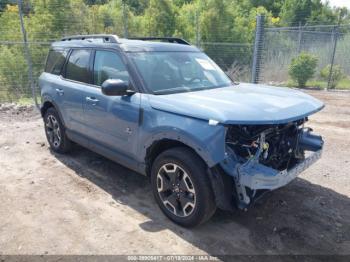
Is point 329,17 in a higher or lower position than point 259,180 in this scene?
higher

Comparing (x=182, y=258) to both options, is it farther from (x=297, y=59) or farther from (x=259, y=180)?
(x=297, y=59)

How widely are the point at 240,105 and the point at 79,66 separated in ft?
8.82

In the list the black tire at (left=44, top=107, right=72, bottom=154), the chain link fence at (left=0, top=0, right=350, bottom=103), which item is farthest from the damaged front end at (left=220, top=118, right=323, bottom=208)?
the chain link fence at (left=0, top=0, right=350, bottom=103)

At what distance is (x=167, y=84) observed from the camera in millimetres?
3875

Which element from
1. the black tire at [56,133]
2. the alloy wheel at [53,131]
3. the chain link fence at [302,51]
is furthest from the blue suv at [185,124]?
the chain link fence at [302,51]

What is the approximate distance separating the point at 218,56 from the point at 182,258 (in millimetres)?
11853

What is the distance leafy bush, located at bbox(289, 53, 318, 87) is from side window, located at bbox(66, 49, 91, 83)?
36.3ft

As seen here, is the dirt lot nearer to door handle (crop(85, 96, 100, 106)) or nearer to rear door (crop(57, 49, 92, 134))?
rear door (crop(57, 49, 92, 134))

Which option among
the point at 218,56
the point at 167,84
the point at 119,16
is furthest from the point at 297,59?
the point at 167,84

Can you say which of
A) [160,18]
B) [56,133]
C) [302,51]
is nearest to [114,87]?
[56,133]

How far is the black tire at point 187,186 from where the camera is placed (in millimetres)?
3156

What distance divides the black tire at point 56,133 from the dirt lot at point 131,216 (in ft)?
0.67

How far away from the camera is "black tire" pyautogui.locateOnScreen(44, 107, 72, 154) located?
5.37 metres

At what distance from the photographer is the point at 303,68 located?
44.5 ft
